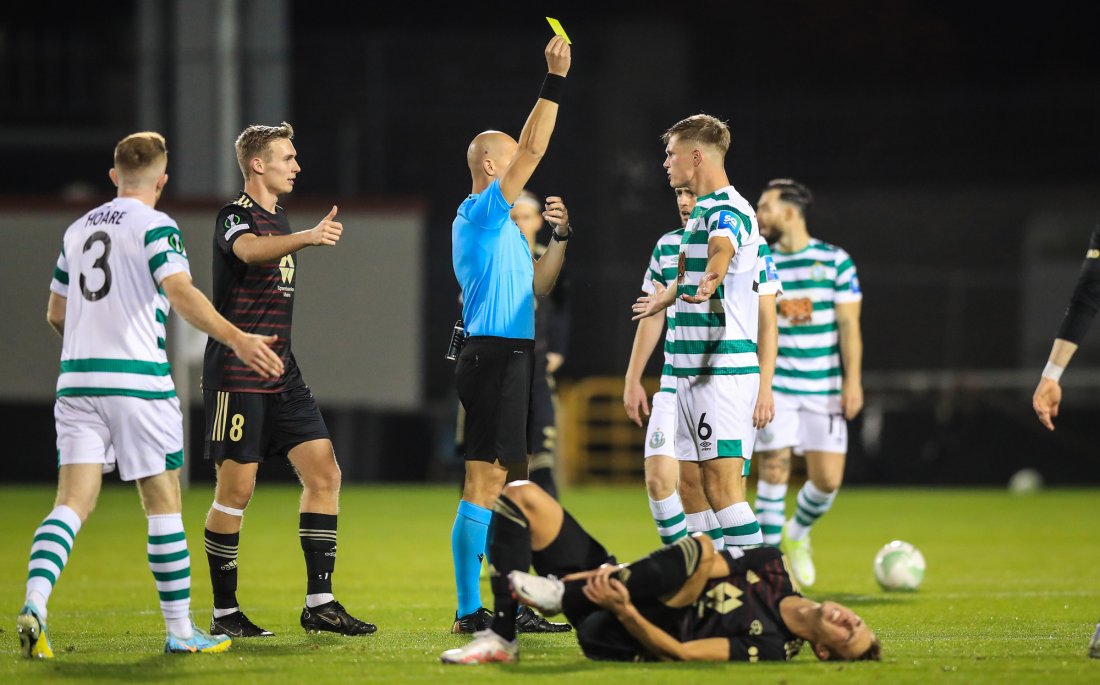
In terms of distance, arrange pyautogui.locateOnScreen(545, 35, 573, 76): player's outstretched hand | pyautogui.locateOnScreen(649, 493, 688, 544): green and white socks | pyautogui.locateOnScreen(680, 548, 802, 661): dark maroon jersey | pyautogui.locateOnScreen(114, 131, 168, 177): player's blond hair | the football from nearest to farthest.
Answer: pyautogui.locateOnScreen(680, 548, 802, 661): dark maroon jersey < pyautogui.locateOnScreen(114, 131, 168, 177): player's blond hair < pyautogui.locateOnScreen(545, 35, 573, 76): player's outstretched hand < pyautogui.locateOnScreen(649, 493, 688, 544): green and white socks < the football

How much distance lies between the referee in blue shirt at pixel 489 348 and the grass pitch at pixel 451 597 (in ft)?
1.63

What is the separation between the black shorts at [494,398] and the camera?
6.71 metres

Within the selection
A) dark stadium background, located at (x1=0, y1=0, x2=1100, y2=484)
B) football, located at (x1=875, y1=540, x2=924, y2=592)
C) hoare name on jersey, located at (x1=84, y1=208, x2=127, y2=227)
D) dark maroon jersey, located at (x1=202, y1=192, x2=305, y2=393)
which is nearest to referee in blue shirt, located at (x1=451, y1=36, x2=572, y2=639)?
dark maroon jersey, located at (x1=202, y1=192, x2=305, y2=393)

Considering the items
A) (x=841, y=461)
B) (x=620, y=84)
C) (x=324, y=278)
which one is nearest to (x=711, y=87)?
(x=620, y=84)

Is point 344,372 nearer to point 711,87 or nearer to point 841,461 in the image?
point 711,87

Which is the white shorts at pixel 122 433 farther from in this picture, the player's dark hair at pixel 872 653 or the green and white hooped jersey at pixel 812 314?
the green and white hooped jersey at pixel 812 314

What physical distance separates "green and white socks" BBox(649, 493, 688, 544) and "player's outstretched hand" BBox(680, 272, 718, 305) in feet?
5.71

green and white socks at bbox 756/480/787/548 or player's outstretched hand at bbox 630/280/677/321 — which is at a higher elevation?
player's outstretched hand at bbox 630/280/677/321

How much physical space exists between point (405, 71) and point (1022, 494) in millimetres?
10977

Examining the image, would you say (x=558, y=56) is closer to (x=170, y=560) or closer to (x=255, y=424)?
(x=255, y=424)

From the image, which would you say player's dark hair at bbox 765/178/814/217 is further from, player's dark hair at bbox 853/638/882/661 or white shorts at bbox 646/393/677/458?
player's dark hair at bbox 853/638/882/661

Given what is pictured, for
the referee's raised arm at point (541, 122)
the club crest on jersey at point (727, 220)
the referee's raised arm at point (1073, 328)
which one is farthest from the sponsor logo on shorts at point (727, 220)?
the referee's raised arm at point (1073, 328)

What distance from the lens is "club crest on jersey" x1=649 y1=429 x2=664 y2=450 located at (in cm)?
766

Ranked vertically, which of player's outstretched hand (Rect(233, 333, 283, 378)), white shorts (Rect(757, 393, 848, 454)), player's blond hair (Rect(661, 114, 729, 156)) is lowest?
white shorts (Rect(757, 393, 848, 454))
